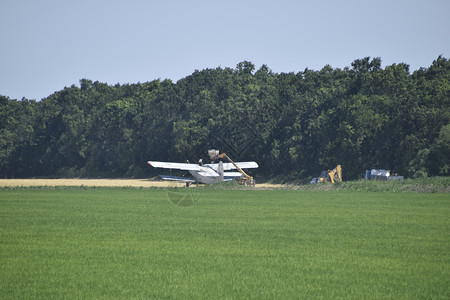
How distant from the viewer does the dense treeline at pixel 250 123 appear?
83.0m

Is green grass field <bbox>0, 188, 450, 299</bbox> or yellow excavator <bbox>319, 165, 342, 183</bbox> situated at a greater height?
yellow excavator <bbox>319, 165, 342, 183</bbox>

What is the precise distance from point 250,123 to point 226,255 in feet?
275

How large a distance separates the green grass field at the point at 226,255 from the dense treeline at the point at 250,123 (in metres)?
46.1

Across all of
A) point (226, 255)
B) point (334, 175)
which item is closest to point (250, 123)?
point (334, 175)

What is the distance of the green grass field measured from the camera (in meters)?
16.0

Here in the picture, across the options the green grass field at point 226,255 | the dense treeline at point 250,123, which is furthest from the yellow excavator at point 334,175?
the green grass field at point 226,255

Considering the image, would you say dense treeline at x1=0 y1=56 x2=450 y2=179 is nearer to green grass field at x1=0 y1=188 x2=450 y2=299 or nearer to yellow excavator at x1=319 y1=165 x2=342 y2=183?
yellow excavator at x1=319 y1=165 x2=342 y2=183

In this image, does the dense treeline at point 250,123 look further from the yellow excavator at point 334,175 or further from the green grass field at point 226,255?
the green grass field at point 226,255

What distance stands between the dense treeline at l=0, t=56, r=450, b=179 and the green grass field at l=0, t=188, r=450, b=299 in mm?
46067

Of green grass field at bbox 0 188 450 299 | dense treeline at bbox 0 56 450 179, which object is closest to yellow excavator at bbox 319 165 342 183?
dense treeline at bbox 0 56 450 179

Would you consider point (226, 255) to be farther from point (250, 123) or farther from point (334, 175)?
point (250, 123)

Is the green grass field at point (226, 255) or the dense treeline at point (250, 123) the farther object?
the dense treeline at point (250, 123)

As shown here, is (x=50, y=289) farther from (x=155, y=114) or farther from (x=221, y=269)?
(x=155, y=114)

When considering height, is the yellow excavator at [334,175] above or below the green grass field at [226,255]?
above
